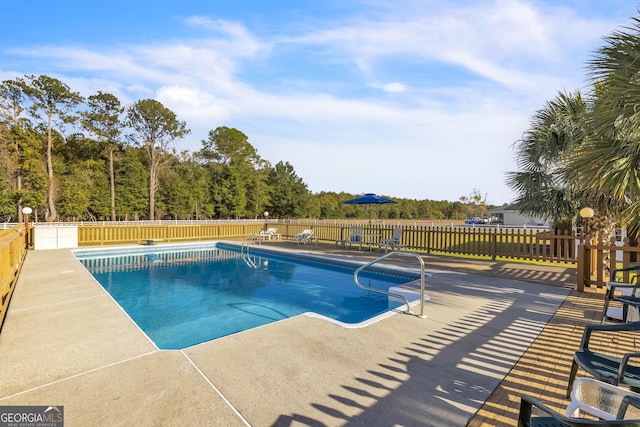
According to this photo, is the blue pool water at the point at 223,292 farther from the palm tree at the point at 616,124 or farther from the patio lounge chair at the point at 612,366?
the palm tree at the point at 616,124

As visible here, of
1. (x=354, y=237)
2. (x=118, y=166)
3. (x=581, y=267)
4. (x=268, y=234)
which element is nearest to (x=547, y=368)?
(x=581, y=267)

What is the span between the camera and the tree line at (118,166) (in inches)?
800

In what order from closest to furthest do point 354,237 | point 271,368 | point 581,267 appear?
point 271,368 → point 581,267 → point 354,237

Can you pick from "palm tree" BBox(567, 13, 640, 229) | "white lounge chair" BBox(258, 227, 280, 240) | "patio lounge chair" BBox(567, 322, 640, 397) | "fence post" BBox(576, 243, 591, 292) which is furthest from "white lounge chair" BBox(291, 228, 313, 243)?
"patio lounge chair" BBox(567, 322, 640, 397)

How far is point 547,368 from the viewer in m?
2.77

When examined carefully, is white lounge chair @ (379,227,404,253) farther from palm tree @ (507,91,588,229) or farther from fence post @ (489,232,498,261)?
palm tree @ (507,91,588,229)

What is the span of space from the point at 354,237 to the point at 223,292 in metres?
6.42

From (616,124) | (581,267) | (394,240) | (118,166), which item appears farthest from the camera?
(118,166)

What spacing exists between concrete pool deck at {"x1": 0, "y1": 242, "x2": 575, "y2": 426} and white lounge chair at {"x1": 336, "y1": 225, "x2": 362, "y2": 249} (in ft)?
25.1

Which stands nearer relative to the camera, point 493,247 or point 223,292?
point 223,292

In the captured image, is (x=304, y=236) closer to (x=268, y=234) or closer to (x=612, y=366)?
(x=268, y=234)

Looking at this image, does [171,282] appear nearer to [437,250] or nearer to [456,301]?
[456,301]

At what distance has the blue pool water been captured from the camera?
5.16 meters

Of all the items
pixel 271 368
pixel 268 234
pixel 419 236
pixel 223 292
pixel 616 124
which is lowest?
pixel 223 292
